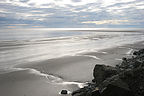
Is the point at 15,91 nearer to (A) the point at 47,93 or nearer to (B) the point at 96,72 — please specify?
(A) the point at 47,93

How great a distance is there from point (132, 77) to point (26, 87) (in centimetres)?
543

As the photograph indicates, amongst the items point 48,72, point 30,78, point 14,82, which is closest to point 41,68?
point 48,72

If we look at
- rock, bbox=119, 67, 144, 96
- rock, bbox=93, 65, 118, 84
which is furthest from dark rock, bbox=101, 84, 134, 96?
rock, bbox=93, 65, 118, 84

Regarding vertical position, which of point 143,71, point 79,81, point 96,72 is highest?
point 143,71

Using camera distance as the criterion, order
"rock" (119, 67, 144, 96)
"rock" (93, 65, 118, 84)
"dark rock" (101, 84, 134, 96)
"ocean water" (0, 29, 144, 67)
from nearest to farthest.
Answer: "dark rock" (101, 84, 134, 96)
"rock" (119, 67, 144, 96)
"rock" (93, 65, 118, 84)
"ocean water" (0, 29, 144, 67)

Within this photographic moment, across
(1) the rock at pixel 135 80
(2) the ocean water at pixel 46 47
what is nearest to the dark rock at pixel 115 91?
(1) the rock at pixel 135 80

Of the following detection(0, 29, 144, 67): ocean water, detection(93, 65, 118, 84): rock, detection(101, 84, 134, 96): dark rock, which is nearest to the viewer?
detection(101, 84, 134, 96): dark rock

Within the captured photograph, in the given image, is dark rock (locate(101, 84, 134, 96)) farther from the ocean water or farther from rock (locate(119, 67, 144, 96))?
the ocean water

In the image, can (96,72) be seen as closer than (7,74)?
Yes

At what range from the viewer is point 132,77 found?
Answer: 5.17m

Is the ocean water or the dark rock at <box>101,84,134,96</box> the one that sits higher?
the dark rock at <box>101,84,134,96</box>

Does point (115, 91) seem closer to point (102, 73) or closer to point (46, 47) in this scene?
point (102, 73)

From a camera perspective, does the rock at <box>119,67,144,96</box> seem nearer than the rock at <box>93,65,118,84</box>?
Yes

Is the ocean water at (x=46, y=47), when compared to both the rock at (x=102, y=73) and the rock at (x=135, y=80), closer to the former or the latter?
the rock at (x=102, y=73)
